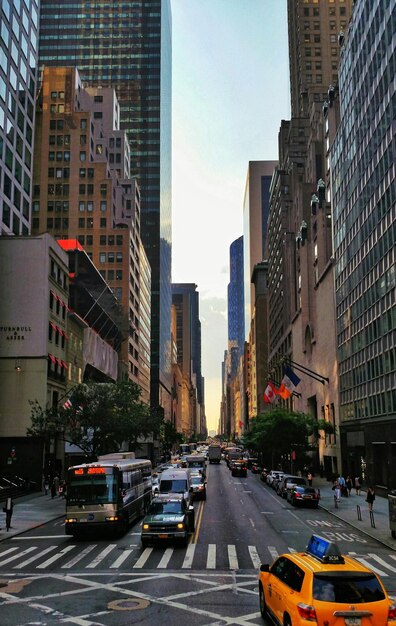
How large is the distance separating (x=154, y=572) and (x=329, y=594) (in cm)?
998

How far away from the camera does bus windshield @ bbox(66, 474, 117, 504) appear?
2559 centimetres

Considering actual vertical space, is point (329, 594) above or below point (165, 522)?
above

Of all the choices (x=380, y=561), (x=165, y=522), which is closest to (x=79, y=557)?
(x=165, y=522)

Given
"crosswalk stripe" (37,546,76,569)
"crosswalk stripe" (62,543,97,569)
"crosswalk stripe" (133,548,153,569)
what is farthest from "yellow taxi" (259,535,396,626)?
"crosswalk stripe" (37,546,76,569)

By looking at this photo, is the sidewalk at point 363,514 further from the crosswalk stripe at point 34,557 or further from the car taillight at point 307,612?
the car taillight at point 307,612

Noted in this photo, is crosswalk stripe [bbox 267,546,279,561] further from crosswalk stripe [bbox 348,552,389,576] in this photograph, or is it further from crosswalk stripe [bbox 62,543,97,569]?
crosswalk stripe [bbox 62,543,97,569]

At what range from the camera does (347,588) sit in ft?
33.3

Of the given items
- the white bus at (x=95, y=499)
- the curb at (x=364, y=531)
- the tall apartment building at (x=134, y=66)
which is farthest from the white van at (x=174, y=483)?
the tall apartment building at (x=134, y=66)

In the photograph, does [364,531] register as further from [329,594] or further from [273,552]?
[329,594]

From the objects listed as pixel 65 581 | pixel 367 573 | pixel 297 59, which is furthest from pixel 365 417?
pixel 297 59

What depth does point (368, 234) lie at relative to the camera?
53.8 metres

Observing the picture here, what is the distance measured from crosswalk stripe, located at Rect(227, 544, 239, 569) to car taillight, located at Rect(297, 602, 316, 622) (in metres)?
10.3

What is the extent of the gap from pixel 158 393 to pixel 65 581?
155 meters

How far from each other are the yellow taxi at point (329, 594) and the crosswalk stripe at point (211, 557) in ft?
28.3
